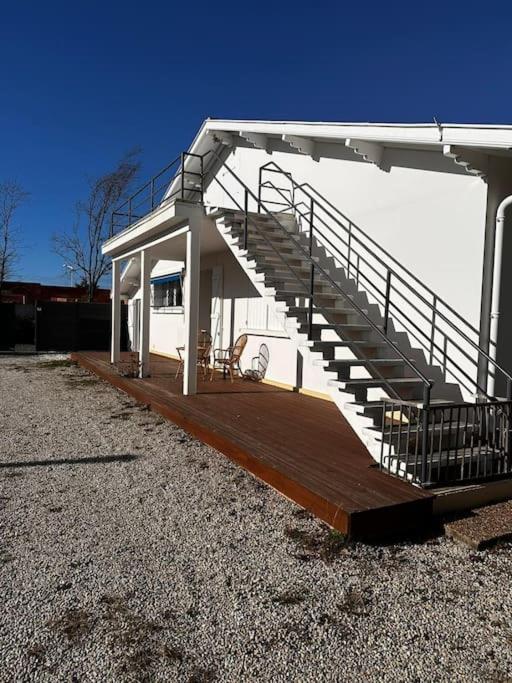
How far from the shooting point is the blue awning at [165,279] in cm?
1437

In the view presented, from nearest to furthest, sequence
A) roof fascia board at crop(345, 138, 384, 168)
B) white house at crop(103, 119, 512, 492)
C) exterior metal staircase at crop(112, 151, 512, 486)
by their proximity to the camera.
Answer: exterior metal staircase at crop(112, 151, 512, 486)
white house at crop(103, 119, 512, 492)
roof fascia board at crop(345, 138, 384, 168)

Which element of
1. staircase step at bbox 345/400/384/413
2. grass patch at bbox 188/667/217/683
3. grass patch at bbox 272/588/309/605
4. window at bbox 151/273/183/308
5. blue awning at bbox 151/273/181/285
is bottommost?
grass patch at bbox 272/588/309/605

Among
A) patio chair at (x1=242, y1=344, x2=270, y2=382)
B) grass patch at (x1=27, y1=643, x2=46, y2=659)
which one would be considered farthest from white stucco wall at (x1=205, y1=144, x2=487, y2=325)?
grass patch at (x1=27, y1=643, x2=46, y2=659)

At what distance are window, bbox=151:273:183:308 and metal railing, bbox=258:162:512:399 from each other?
6615 mm

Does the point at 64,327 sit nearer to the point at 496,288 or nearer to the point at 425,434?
the point at 496,288

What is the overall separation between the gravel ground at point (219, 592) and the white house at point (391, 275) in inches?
42.0

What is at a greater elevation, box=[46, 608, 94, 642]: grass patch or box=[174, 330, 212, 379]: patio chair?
box=[174, 330, 212, 379]: patio chair

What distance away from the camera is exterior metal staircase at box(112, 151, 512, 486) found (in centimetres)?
422

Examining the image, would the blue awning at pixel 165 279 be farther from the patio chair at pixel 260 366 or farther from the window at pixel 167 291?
the patio chair at pixel 260 366

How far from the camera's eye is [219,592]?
290cm

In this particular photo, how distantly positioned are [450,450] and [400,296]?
8.00ft

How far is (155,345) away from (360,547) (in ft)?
44.1

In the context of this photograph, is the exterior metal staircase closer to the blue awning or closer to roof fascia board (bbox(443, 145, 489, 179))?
roof fascia board (bbox(443, 145, 489, 179))

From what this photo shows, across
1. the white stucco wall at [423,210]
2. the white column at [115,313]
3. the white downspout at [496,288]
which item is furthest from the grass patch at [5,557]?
the white column at [115,313]
